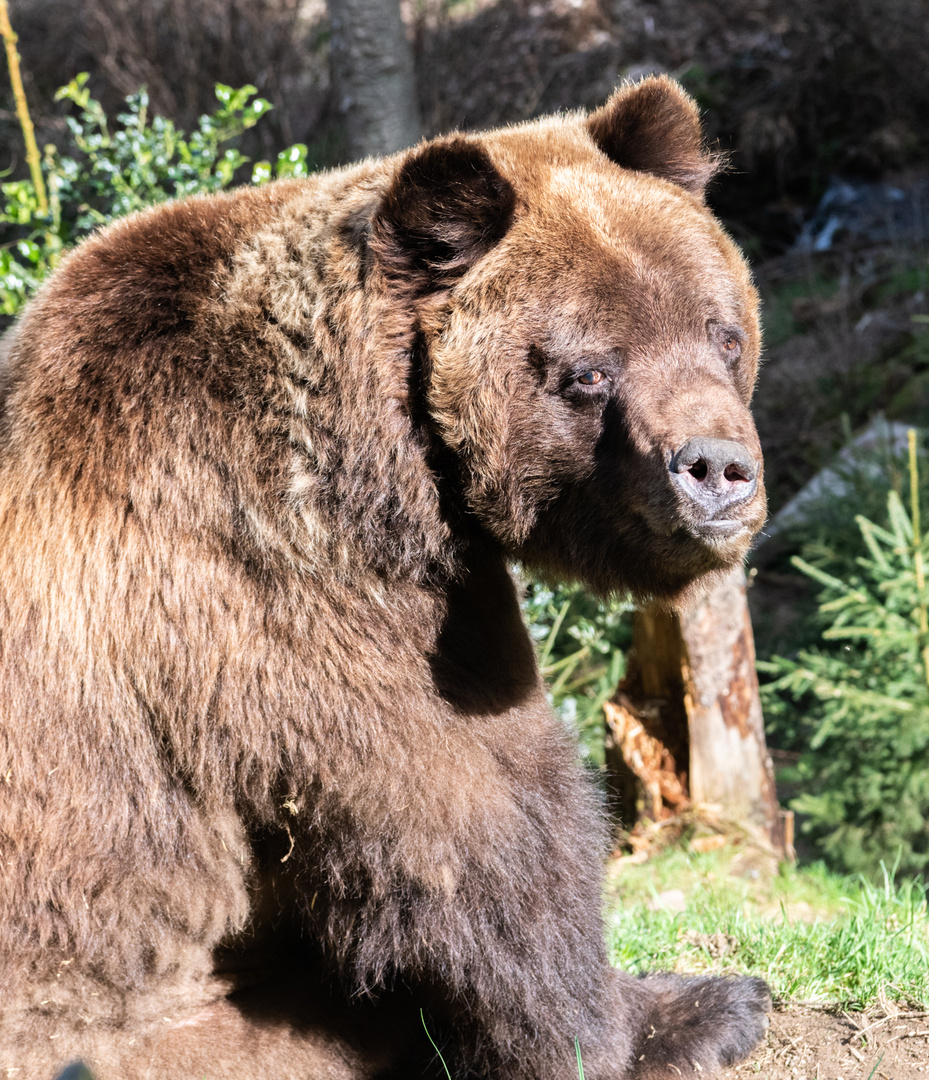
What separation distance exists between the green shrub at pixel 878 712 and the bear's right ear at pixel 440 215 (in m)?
3.49

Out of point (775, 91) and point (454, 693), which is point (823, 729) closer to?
point (454, 693)

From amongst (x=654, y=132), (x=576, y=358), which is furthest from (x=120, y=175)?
(x=576, y=358)

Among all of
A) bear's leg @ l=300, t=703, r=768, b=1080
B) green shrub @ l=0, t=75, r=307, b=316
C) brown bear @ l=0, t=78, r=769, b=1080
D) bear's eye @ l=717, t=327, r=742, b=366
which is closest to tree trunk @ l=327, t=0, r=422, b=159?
green shrub @ l=0, t=75, r=307, b=316

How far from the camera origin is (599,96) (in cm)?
1358

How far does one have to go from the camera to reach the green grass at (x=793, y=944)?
338cm

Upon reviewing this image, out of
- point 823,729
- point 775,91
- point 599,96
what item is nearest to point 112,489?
point 823,729

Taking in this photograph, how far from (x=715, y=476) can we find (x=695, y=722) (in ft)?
10.8

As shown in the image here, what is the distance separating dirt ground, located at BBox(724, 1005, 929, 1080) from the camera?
9.91ft

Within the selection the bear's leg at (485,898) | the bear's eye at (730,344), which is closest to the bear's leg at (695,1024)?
the bear's leg at (485,898)

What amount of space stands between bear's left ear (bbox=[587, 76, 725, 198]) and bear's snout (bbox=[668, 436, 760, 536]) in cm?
95

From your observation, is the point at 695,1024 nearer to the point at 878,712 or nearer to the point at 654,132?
the point at 654,132

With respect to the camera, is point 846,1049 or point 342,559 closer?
point 342,559

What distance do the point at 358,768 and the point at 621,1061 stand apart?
1.17 m

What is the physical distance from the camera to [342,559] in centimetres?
255
